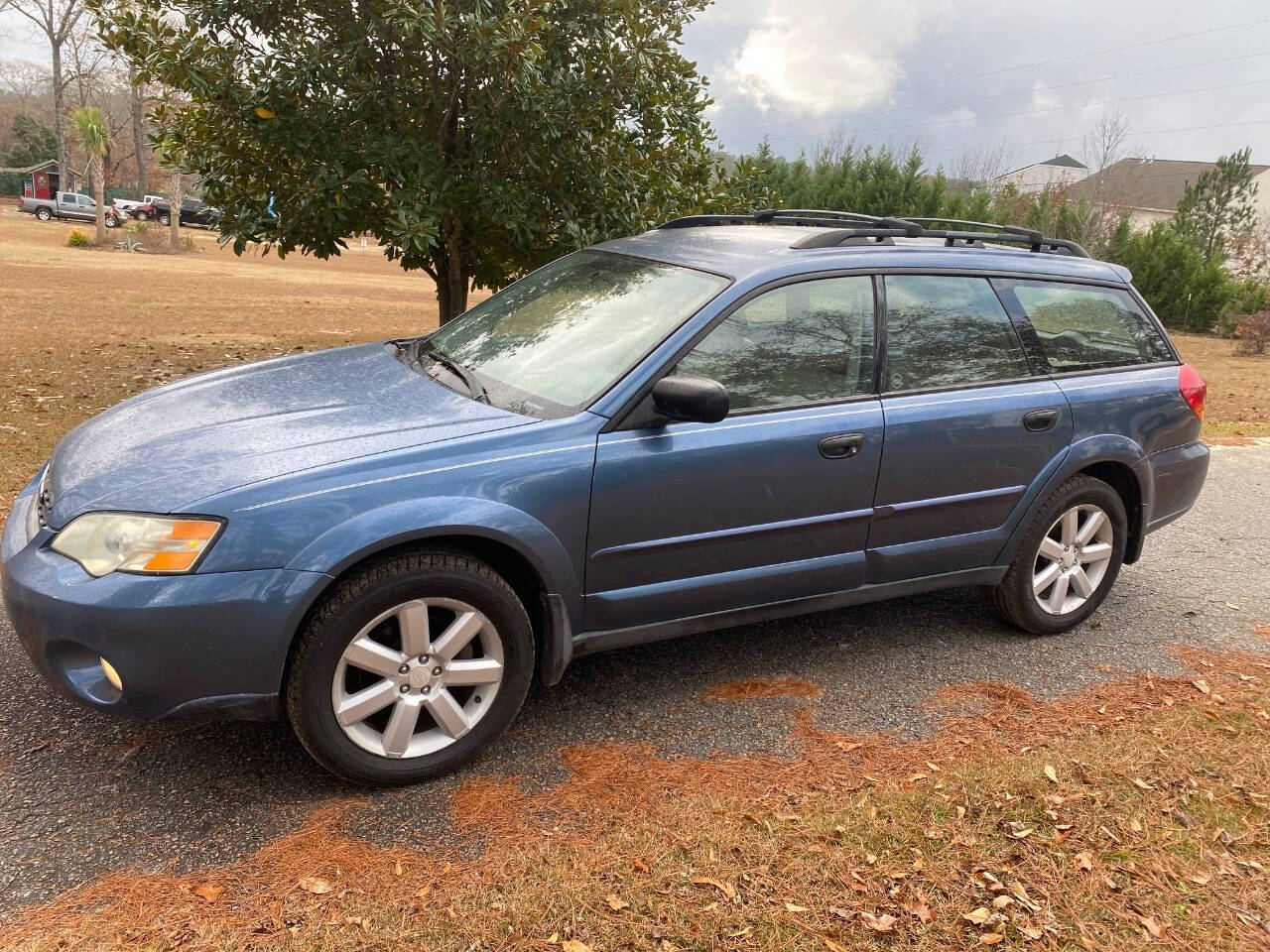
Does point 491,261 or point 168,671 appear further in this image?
point 491,261

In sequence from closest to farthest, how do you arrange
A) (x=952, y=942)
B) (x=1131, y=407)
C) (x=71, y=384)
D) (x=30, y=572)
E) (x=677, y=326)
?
(x=952, y=942), (x=30, y=572), (x=677, y=326), (x=1131, y=407), (x=71, y=384)

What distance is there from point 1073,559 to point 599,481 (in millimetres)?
2457

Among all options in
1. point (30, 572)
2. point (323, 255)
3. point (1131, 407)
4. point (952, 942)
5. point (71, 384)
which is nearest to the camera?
point (952, 942)

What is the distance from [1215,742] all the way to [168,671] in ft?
11.5

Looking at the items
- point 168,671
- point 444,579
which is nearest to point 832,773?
point 444,579

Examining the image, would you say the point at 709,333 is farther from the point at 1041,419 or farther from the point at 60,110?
the point at 60,110

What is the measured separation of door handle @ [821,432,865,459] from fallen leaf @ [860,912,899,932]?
155 centimetres

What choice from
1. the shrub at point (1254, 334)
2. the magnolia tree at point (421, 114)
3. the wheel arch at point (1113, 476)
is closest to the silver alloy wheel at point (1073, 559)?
the wheel arch at point (1113, 476)

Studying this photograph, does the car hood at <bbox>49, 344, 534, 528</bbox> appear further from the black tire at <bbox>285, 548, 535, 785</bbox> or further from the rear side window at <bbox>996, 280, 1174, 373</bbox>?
the rear side window at <bbox>996, 280, 1174, 373</bbox>

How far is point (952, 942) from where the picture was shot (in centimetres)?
254

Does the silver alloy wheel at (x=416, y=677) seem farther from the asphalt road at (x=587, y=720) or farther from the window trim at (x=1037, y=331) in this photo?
the window trim at (x=1037, y=331)

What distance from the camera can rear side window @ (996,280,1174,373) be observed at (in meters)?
4.21

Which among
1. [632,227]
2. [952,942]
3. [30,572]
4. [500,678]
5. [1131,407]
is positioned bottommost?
[952,942]

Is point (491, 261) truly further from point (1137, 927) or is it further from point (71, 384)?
Answer: point (1137, 927)
